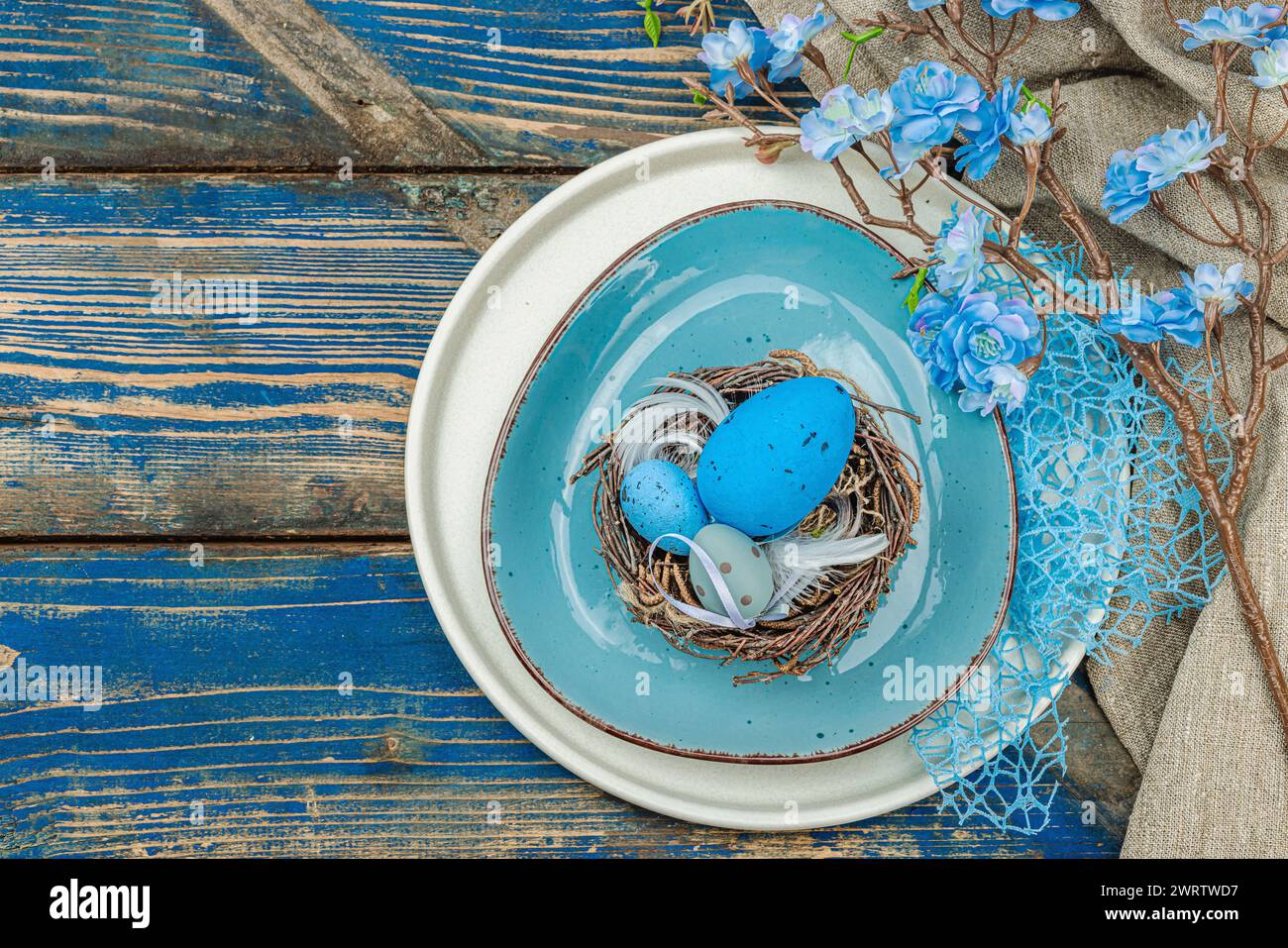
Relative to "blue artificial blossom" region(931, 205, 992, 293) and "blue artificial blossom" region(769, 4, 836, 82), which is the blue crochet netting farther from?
"blue artificial blossom" region(769, 4, 836, 82)

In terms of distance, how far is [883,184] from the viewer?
0.74 meters

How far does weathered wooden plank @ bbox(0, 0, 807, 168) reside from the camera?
81cm

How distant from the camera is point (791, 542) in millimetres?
Result: 680

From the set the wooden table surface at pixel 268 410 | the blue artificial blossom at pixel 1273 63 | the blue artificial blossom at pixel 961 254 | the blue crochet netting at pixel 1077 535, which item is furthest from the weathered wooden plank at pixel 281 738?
the blue artificial blossom at pixel 1273 63

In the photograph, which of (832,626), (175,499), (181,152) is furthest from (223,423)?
(832,626)

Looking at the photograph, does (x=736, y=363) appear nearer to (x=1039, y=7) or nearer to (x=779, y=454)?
(x=779, y=454)

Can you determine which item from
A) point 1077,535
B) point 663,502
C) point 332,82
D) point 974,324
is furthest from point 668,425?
point 332,82

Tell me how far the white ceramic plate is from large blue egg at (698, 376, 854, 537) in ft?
0.64

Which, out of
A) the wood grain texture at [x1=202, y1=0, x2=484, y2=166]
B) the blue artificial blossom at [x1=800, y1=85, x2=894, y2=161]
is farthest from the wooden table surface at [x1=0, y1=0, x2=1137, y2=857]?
the blue artificial blossom at [x1=800, y1=85, x2=894, y2=161]

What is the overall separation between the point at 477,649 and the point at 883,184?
49cm

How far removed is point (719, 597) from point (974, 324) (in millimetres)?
252

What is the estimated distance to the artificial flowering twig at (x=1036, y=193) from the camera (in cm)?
61
